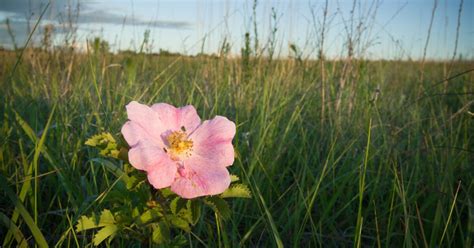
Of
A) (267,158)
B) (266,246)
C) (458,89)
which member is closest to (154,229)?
(266,246)

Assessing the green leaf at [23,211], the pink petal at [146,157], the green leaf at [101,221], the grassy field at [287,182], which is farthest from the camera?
the grassy field at [287,182]

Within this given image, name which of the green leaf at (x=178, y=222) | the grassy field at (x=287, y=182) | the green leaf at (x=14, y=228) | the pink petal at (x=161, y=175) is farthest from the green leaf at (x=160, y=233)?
the green leaf at (x=14, y=228)

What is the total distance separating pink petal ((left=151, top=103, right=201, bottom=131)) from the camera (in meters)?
0.90

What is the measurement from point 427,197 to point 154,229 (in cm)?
144

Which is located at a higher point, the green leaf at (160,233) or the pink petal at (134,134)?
the pink petal at (134,134)

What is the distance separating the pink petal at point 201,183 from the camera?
0.79 meters

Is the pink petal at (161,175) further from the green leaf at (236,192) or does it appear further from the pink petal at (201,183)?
the green leaf at (236,192)

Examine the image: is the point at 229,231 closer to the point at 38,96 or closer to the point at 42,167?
the point at 42,167

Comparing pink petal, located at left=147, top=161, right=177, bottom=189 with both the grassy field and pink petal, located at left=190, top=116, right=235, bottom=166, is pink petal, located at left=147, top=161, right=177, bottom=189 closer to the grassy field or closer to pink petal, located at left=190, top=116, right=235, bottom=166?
pink petal, located at left=190, top=116, right=235, bottom=166

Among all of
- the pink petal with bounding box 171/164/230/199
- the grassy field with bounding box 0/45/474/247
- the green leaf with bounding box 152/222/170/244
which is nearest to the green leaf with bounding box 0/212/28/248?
the grassy field with bounding box 0/45/474/247

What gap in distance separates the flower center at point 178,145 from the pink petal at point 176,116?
0.12 feet

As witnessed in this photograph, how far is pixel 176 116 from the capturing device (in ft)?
3.03

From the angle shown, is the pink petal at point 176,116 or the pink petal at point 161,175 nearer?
Answer: the pink petal at point 161,175

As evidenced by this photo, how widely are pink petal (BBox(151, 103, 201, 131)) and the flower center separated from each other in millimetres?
38
